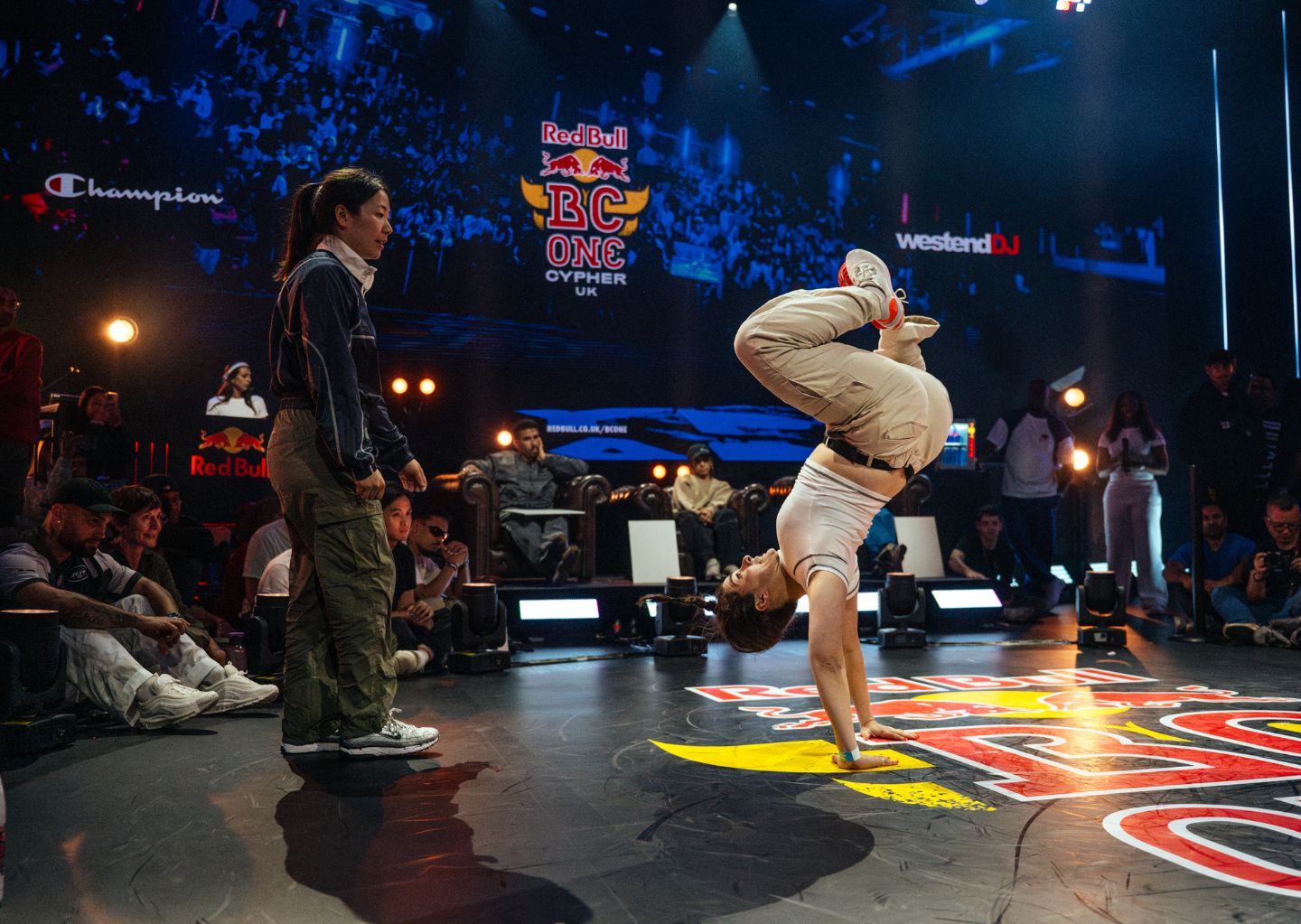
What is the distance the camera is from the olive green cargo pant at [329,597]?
2.98 meters

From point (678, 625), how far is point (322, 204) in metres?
3.89

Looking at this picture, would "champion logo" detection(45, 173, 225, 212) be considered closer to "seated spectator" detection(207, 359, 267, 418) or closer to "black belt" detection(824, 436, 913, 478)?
"seated spectator" detection(207, 359, 267, 418)

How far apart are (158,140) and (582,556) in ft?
17.9

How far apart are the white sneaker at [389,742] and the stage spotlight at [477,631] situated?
7.27 feet

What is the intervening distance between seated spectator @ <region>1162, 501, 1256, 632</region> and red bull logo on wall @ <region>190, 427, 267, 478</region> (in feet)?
24.5

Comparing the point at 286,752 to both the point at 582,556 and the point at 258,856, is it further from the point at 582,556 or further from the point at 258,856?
the point at 582,556

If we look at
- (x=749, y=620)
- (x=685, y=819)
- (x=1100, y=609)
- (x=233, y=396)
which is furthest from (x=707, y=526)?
(x=685, y=819)

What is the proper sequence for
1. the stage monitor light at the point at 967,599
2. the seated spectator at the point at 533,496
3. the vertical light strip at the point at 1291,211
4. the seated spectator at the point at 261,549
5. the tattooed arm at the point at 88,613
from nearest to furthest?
the tattooed arm at the point at 88,613 < the seated spectator at the point at 261,549 < the seated spectator at the point at 533,496 < the stage monitor light at the point at 967,599 < the vertical light strip at the point at 1291,211

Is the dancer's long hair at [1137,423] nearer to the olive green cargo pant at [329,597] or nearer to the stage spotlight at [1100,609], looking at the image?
the stage spotlight at [1100,609]

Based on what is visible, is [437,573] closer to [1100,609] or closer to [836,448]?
[836,448]

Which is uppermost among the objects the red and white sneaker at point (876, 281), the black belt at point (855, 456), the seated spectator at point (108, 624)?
the red and white sneaker at point (876, 281)

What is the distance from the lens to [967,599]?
790cm

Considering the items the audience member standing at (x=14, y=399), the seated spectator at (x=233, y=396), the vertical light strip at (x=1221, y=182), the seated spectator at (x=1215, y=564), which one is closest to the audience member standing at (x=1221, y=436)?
the seated spectator at (x=1215, y=564)

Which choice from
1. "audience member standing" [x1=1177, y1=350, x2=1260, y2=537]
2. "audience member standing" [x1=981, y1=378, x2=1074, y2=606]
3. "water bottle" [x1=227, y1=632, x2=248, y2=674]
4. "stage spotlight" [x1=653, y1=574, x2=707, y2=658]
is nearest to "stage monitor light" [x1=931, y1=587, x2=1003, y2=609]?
"audience member standing" [x1=981, y1=378, x2=1074, y2=606]
